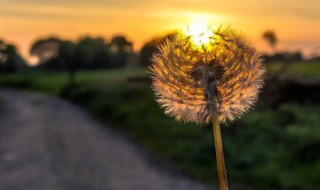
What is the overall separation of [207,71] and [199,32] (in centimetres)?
21

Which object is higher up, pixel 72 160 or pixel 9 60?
pixel 9 60

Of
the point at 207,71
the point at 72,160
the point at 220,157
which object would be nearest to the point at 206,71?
the point at 207,71

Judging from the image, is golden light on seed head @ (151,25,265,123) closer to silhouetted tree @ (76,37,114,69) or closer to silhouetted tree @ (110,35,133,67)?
silhouetted tree @ (76,37,114,69)

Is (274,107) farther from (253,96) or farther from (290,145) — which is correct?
(253,96)

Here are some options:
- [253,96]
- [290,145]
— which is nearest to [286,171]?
[290,145]

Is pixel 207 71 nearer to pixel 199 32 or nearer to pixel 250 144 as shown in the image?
pixel 199 32

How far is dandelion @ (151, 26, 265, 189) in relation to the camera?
2.52m

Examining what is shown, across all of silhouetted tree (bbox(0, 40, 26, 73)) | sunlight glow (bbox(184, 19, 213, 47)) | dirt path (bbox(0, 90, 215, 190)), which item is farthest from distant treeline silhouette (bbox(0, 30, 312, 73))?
sunlight glow (bbox(184, 19, 213, 47))

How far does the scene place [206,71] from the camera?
2504 millimetres

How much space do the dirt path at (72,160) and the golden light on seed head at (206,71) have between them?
35.9 ft

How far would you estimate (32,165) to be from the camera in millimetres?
16969

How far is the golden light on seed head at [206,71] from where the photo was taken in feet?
8.26

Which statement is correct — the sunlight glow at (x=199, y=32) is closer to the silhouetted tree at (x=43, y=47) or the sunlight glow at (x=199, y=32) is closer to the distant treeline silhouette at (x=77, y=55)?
the distant treeline silhouette at (x=77, y=55)

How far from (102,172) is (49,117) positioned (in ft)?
41.7
